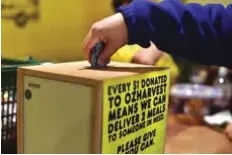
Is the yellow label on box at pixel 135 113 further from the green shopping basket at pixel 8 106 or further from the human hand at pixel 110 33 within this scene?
the green shopping basket at pixel 8 106

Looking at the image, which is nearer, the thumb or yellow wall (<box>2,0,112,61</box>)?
the thumb

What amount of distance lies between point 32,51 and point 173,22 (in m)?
1.33

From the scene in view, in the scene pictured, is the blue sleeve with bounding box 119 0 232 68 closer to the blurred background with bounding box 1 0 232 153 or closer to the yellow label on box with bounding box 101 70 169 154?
the yellow label on box with bounding box 101 70 169 154

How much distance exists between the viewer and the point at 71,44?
6.23 feet

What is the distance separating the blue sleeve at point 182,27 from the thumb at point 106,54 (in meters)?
0.03

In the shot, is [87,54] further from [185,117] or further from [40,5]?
A: [40,5]

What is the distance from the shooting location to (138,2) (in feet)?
1.73

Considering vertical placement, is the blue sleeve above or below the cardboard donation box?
Result: above

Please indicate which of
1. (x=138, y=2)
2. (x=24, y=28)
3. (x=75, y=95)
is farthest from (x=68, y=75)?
(x=24, y=28)

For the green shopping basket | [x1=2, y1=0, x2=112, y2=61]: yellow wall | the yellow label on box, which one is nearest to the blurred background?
[x1=2, y1=0, x2=112, y2=61]: yellow wall

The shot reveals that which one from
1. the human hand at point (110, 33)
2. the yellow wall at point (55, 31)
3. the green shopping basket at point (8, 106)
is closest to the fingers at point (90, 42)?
the human hand at point (110, 33)

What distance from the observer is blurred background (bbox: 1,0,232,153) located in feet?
4.19

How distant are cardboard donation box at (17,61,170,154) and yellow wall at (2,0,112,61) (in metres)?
1.20

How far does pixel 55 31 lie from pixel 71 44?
4.1 inches
